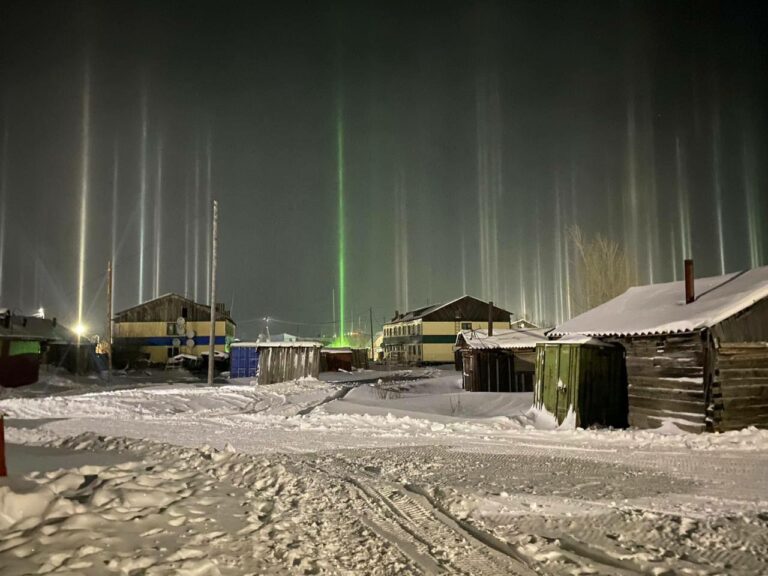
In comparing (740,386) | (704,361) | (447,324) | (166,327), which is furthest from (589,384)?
(166,327)

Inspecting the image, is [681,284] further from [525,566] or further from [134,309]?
[134,309]

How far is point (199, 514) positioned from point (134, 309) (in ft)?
204

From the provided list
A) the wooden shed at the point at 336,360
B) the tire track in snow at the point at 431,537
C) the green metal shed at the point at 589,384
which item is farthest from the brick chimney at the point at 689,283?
the wooden shed at the point at 336,360

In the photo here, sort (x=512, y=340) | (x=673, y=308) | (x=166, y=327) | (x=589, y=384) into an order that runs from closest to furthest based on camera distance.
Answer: (x=589, y=384), (x=673, y=308), (x=512, y=340), (x=166, y=327)

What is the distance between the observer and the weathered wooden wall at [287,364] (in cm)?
2797

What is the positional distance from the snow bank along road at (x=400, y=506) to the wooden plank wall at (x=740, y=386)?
70 centimetres

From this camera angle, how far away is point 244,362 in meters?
35.3

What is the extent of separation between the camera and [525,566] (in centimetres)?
474

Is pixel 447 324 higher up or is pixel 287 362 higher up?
pixel 447 324

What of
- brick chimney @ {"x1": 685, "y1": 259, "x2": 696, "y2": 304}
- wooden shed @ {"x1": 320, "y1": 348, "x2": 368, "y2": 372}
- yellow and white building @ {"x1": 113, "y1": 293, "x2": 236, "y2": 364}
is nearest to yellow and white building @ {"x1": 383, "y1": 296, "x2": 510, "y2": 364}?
wooden shed @ {"x1": 320, "y1": 348, "x2": 368, "y2": 372}

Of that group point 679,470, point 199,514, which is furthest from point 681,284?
point 199,514

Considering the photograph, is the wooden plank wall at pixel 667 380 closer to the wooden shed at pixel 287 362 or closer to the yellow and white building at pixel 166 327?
the wooden shed at pixel 287 362

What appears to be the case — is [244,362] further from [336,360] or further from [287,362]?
[336,360]

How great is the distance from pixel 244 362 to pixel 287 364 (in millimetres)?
8310
